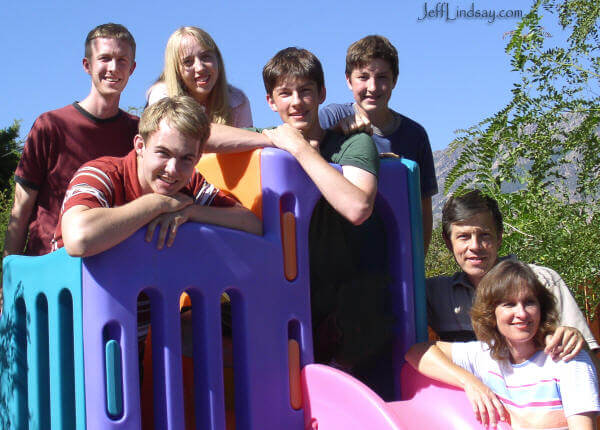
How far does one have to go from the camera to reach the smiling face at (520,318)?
8.79 ft

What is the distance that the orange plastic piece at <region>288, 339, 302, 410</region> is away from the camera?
9.11 ft

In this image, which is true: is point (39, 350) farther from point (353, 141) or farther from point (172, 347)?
point (353, 141)

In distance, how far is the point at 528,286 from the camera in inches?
107

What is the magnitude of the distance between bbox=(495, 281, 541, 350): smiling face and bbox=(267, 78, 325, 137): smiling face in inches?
42.7

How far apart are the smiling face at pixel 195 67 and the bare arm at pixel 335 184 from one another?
33.3 inches

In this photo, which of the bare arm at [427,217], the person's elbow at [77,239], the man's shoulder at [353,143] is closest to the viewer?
the person's elbow at [77,239]

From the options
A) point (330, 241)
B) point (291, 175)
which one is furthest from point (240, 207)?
point (330, 241)

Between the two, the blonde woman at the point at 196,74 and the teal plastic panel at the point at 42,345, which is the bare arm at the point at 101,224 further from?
the blonde woman at the point at 196,74

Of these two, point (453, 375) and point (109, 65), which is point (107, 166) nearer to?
point (109, 65)

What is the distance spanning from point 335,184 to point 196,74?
3.72 ft

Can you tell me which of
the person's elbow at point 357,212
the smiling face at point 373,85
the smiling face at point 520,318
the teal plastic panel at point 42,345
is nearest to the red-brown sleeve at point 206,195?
the person's elbow at point 357,212

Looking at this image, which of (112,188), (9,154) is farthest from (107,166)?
(9,154)

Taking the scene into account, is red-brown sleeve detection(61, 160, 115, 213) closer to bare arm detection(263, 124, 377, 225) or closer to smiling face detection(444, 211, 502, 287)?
bare arm detection(263, 124, 377, 225)

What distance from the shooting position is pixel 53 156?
349 centimetres
